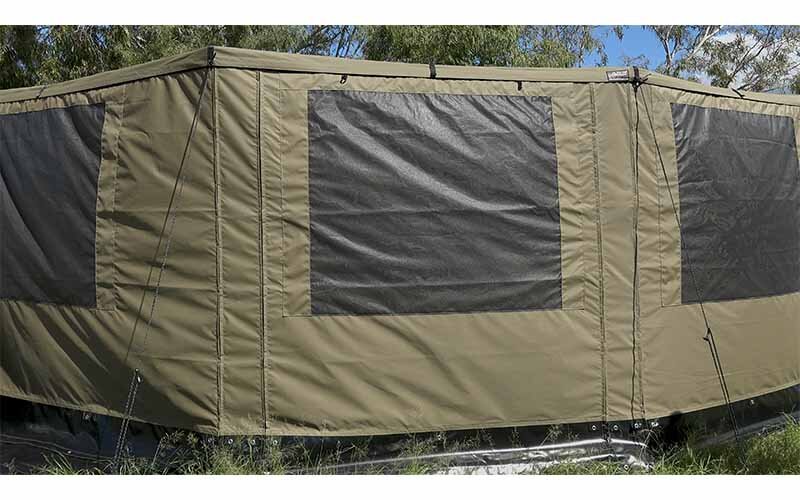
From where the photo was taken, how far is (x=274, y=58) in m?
3.76

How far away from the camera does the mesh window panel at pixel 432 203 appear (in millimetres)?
3834

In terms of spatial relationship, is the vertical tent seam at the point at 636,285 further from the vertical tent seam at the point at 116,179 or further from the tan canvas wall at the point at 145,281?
the vertical tent seam at the point at 116,179

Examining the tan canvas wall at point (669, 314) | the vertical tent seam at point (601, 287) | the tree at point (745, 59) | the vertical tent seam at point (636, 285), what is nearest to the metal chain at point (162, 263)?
the vertical tent seam at point (601, 287)

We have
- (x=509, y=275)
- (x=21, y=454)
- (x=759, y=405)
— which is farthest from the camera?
(x=759, y=405)

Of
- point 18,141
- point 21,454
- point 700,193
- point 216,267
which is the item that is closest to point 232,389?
point 216,267

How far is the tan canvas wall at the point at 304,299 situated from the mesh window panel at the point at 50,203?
0.34 ft

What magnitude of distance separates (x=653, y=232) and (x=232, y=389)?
239 centimetres

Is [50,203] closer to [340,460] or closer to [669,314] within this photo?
[340,460]

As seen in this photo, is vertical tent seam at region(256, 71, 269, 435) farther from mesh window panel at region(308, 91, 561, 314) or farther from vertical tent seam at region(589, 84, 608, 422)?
vertical tent seam at region(589, 84, 608, 422)

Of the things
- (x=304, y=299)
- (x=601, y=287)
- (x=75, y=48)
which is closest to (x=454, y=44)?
(x=75, y=48)

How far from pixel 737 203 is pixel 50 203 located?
4009 millimetres

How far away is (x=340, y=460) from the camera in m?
3.84

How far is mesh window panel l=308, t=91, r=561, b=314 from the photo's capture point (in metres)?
3.83

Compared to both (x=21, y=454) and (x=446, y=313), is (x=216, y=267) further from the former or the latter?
(x=21, y=454)
